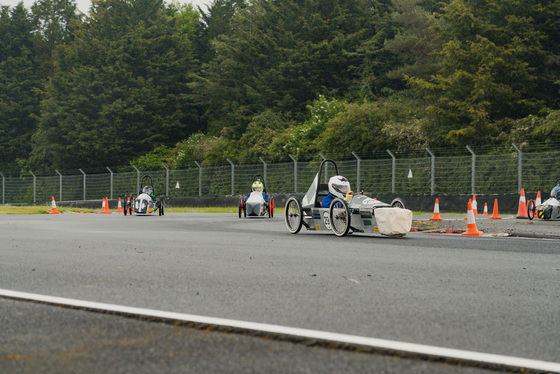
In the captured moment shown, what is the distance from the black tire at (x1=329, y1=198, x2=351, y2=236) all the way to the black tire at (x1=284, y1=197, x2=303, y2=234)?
1011 mm

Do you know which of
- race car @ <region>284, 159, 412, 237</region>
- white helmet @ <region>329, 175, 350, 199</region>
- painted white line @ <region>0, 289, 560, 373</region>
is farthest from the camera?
white helmet @ <region>329, 175, 350, 199</region>

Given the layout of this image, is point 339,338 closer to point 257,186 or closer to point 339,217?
point 339,217

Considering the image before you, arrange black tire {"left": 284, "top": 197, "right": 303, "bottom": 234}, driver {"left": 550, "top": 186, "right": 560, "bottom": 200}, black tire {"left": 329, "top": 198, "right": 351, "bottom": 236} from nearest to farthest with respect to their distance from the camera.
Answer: black tire {"left": 329, "top": 198, "right": 351, "bottom": 236}, black tire {"left": 284, "top": 197, "right": 303, "bottom": 234}, driver {"left": 550, "top": 186, "right": 560, "bottom": 200}

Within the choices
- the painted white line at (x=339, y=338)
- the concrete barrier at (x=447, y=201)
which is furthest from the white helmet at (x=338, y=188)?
the concrete barrier at (x=447, y=201)

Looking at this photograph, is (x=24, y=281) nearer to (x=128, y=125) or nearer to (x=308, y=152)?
(x=308, y=152)

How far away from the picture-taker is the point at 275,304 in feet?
19.4

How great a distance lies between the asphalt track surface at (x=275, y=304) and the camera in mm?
4176

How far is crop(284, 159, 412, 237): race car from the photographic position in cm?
1380

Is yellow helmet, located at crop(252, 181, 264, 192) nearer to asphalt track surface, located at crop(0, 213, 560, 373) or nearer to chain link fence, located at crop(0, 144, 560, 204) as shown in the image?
chain link fence, located at crop(0, 144, 560, 204)

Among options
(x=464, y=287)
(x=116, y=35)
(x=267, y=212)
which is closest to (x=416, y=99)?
(x=267, y=212)

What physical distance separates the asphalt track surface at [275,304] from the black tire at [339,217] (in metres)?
2.84

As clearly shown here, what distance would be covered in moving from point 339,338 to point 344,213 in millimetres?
9769

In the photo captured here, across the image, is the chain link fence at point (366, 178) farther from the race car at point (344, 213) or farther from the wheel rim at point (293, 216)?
the race car at point (344, 213)

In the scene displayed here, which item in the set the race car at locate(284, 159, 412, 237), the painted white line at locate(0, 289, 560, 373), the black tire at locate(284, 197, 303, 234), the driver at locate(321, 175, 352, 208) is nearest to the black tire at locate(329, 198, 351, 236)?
→ the race car at locate(284, 159, 412, 237)
